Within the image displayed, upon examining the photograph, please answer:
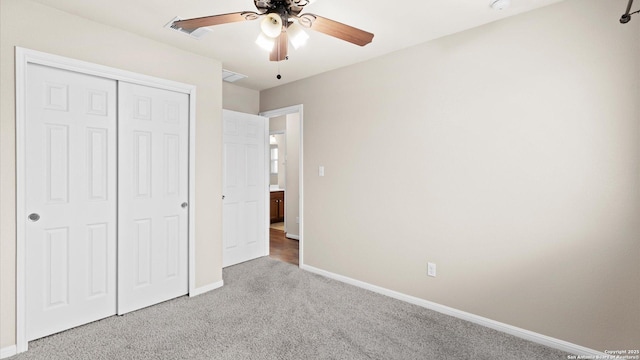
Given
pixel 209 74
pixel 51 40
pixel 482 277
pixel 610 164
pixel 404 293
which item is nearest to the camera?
pixel 610 164

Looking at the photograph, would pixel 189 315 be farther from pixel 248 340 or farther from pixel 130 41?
pixel 130 41

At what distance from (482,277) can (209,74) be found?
3.23 m

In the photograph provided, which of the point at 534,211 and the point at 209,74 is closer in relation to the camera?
the point at 534,211

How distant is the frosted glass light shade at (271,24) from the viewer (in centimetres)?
156

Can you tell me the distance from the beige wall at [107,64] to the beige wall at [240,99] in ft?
2.73

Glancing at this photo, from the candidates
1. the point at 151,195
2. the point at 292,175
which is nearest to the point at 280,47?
the point at 151,195

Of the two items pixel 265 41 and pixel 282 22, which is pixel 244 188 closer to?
pixel 265 41

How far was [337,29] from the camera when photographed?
166 cm

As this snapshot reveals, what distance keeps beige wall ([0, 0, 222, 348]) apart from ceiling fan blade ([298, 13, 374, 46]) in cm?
179

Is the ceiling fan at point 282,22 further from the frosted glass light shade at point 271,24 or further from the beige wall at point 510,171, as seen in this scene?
the beige wall at point 510,171

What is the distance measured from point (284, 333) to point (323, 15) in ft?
8.10

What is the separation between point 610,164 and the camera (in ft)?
6.43

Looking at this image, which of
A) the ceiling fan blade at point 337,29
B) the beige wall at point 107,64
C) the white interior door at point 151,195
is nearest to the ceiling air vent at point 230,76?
the beige wall at point 107,64

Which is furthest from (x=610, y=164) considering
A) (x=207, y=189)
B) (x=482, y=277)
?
(x=207, y=189)
